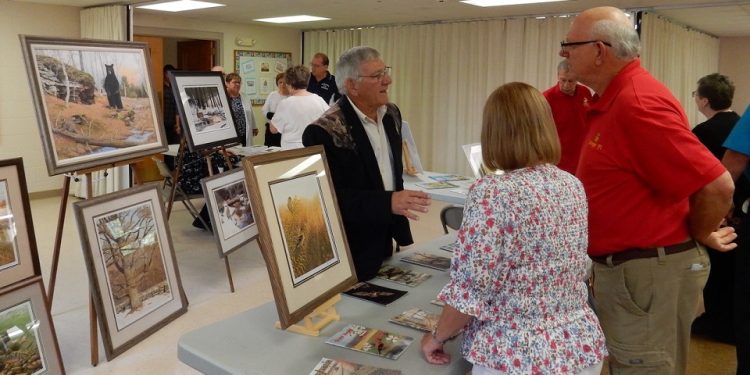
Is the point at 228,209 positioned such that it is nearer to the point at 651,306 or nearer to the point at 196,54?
the point at 651,306

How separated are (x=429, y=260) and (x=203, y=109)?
2.30 m

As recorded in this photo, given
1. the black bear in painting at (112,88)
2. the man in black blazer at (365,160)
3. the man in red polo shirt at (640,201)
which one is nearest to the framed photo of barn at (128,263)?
the black bear in painting at (112,88)

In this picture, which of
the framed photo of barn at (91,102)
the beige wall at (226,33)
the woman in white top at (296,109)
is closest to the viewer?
the framed photo of barn at (91,102)

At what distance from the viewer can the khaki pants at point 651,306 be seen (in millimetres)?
1660

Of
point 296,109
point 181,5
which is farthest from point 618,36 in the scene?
point 181,5

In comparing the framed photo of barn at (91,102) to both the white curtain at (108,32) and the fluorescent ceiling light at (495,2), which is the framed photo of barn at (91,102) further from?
the white curtain at (108,32)

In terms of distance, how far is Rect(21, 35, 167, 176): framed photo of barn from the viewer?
8.26 ft

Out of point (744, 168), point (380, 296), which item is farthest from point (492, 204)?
point (744, 168)

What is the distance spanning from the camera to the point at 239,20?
9.05 metres

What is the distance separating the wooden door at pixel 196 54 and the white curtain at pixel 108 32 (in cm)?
206

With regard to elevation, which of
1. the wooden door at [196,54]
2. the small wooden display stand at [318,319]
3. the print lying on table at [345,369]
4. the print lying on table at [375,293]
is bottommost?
the print lying on table at [375,293]

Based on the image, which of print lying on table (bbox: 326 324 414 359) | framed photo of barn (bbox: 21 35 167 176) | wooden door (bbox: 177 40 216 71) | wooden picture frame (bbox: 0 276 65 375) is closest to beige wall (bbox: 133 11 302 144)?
wooden door (bbox: 177 40 216 71)

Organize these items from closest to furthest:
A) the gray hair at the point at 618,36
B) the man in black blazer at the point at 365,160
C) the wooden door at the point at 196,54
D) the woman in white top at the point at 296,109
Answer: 1. the gray hair at the point at 618,36
2. the man in black blazer at the point at 365,160
3. the woman in white top at the point at 296,109
4. the wooden door at the point at 196,54

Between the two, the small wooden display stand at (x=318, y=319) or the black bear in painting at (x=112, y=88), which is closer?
the small wooden display stand at (x=318, y=319)
